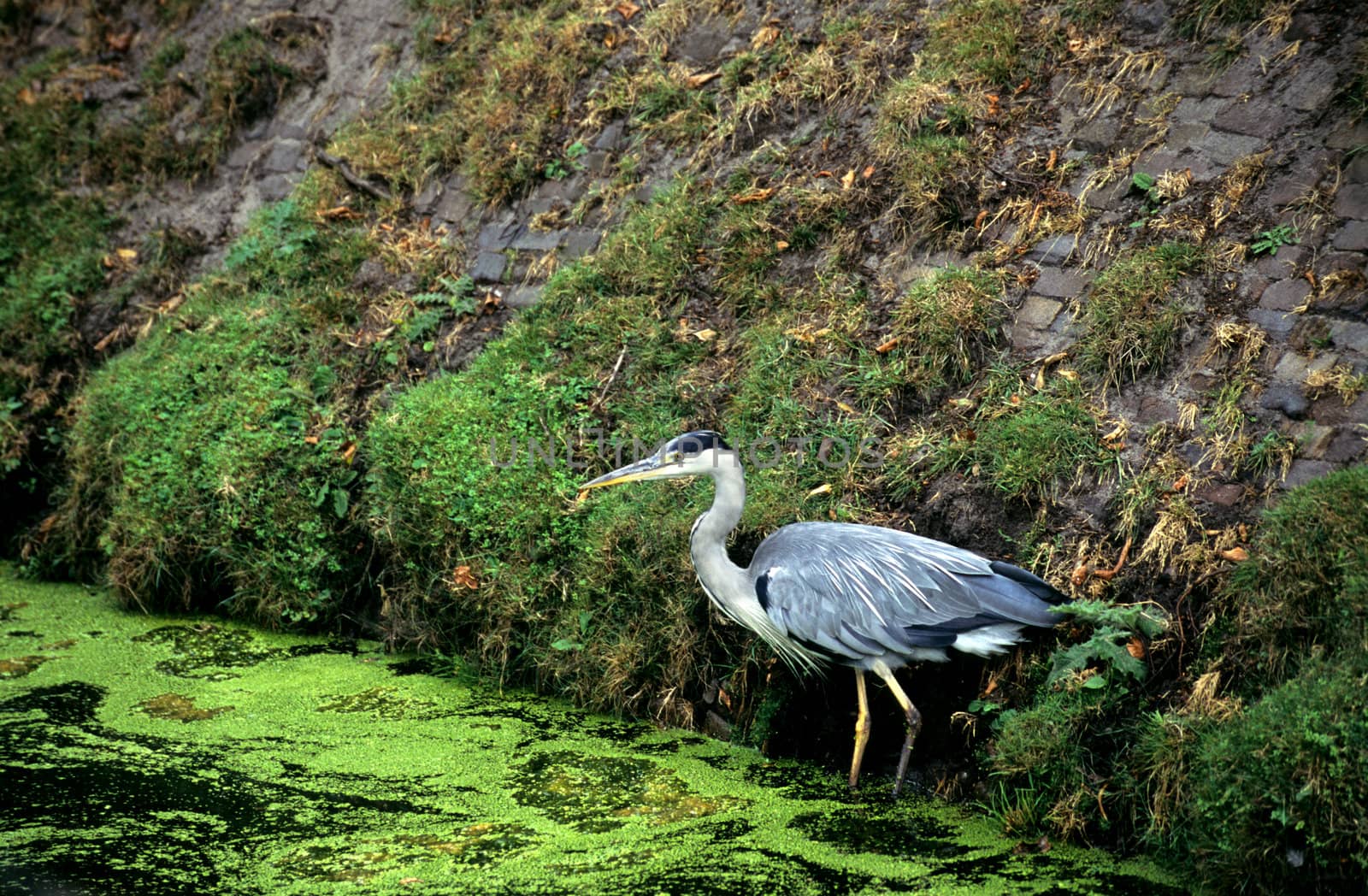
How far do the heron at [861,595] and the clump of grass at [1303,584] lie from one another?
0.64 meters

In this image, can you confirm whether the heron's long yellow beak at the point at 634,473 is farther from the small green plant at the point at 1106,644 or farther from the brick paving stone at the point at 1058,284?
the brick paving stone at the point at 1058,284

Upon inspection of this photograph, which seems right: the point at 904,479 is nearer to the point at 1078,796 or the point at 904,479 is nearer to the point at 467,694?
the point at 1078,796

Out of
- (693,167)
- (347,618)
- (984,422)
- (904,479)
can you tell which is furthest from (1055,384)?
(347,618)

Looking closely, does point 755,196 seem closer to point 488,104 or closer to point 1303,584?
point 488,104

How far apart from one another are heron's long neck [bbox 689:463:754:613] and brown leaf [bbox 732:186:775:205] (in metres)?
2.26

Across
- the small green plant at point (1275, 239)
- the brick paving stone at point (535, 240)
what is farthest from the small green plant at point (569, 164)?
the small green plant at point (1275, 239)

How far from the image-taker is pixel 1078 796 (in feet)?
14.3

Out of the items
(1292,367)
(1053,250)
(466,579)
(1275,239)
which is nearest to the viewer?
(1292,367)

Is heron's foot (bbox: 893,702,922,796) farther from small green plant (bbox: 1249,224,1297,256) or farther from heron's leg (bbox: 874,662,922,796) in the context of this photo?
small green plant (bbox: 1249,224,1297,256)

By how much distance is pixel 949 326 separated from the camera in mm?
5801

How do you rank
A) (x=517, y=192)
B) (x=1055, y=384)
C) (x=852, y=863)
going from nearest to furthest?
1. (x=852, y=863)
2. (x=1055, y=384)
3. (x=517, y=192)

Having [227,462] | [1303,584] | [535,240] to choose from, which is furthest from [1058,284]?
[227,462]

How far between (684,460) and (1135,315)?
6.57ft

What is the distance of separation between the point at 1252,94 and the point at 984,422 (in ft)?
6.64
